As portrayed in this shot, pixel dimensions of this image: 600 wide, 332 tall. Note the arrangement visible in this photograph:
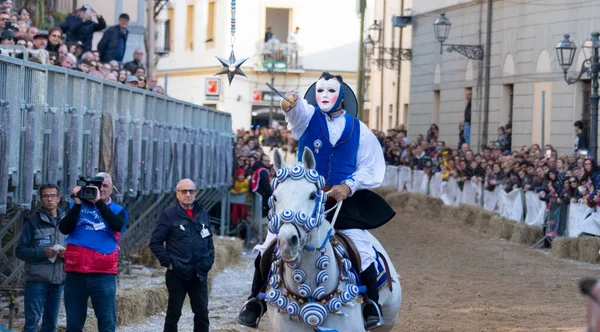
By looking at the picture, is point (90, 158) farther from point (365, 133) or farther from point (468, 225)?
point (468, 225)

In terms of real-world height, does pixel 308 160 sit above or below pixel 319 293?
above

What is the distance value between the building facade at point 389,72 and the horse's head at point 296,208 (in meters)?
37.4

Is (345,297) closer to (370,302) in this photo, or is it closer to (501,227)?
(370,302)

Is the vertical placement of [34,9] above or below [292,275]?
above

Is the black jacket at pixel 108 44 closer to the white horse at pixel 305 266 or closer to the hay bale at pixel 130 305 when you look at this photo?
the hay bale at pixel 130 305

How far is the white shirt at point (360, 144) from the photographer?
9.46m

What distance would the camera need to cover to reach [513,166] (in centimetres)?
2567

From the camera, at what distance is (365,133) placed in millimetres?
9930

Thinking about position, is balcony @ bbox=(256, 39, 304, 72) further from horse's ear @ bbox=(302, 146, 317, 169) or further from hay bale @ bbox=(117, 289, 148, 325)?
horse's ear @ bbox=(302, 146, 317, 169)

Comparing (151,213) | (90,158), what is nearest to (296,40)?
(151,213)

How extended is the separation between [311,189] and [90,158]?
23.0 ft

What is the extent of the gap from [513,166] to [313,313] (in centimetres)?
1746

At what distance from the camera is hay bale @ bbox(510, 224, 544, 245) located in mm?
24062

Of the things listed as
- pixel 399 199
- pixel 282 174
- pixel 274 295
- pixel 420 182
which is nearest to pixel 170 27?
pixel 420 182
